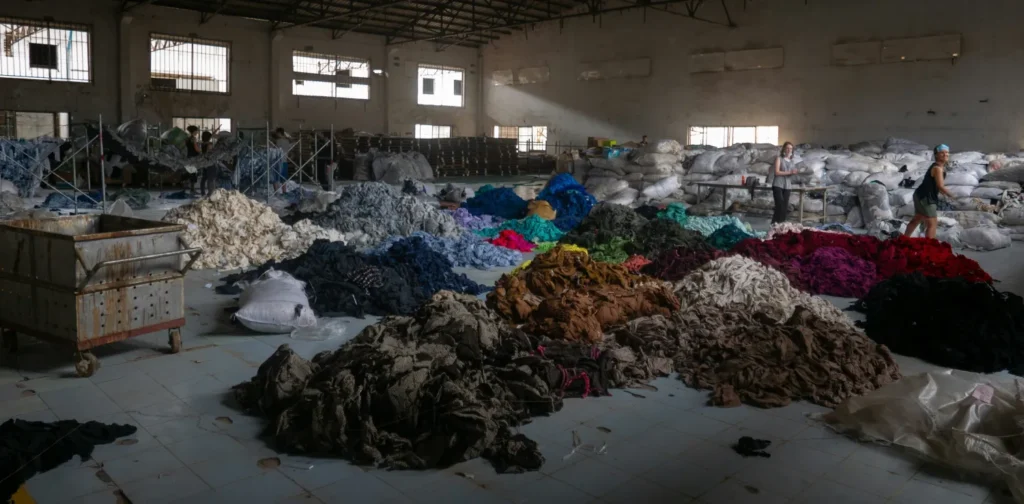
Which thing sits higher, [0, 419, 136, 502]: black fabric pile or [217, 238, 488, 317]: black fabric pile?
[217, 238, 488, 317]: black fabric pile

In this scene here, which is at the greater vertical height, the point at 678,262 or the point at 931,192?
the point at 931,192

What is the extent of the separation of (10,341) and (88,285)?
1.08 meters

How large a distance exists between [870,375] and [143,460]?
433 cm

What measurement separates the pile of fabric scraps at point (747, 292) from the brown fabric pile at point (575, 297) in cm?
29

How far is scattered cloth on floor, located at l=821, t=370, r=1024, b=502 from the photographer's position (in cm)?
359

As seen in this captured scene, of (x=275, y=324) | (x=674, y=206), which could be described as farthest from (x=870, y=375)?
(x=674, y=206)

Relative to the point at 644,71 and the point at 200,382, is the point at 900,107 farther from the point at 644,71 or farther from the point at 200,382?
the point at 200,382

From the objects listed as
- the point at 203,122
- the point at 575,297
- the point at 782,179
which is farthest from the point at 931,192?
the point at 203,122

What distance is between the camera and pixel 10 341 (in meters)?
5.16

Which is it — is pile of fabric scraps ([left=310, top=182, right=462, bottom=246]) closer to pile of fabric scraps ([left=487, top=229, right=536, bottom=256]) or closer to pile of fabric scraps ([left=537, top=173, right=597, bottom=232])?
pile of fabric scraps ([left=487, top=229, right=536, bottom=256])

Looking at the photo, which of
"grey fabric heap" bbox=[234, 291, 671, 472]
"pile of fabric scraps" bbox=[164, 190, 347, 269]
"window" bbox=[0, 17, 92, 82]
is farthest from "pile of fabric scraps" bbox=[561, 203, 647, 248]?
"window" bbox=[0, 17, 92, 82]

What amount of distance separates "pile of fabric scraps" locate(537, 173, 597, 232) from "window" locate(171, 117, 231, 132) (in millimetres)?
12893

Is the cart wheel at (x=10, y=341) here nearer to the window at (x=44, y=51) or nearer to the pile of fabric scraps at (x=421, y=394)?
the pile of fabric scraps at (x=421, y=394)

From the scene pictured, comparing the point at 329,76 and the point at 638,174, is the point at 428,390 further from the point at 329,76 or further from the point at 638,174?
the point at 329,76
